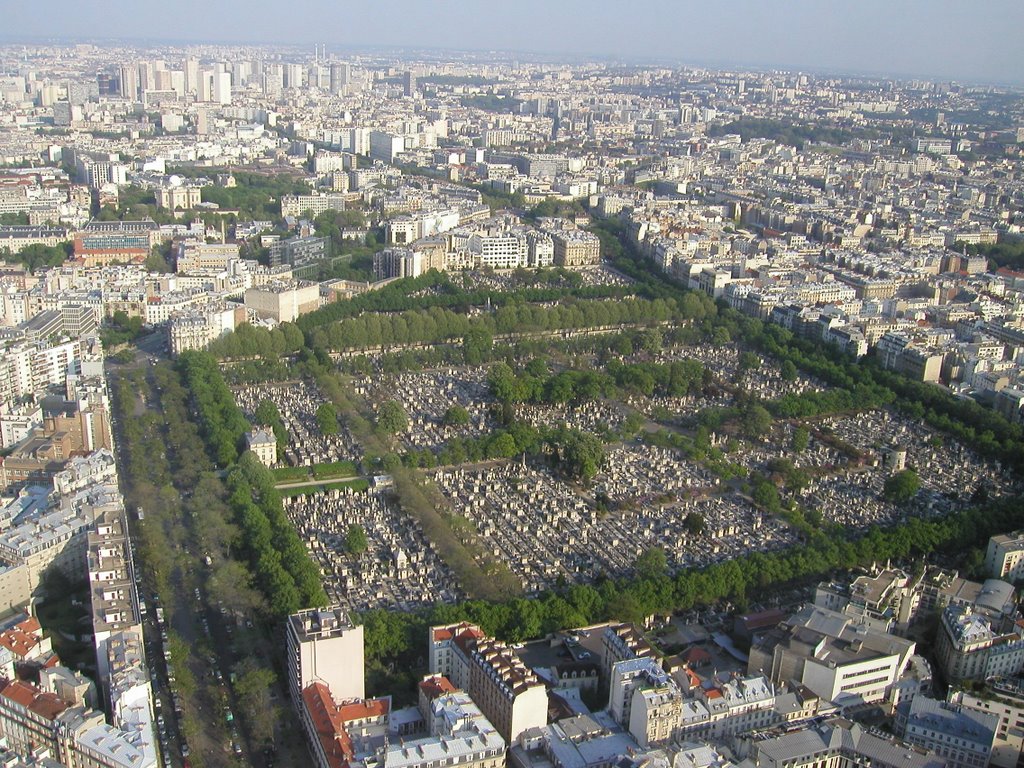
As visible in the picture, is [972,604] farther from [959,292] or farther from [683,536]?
[959,292]

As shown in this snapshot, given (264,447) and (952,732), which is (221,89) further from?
(952,732)

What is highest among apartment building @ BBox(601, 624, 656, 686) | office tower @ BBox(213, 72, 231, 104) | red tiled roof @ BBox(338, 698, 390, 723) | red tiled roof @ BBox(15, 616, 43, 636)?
office tower @ BBox(213, 72, 231, 104)

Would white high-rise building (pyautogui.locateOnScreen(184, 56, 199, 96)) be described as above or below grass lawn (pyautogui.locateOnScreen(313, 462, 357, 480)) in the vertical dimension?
above

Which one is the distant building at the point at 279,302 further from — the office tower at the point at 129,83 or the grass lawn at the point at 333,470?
the office tower at the point at 129,83

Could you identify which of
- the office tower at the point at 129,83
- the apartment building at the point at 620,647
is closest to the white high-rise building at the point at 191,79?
the office tower at the point at 129,83

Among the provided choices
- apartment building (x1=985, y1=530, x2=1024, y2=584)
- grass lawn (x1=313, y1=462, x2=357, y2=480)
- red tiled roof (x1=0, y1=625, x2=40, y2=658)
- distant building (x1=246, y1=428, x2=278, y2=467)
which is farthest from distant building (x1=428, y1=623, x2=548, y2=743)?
apartment building (x1=985, y1=530, x2=1024, y2=584)

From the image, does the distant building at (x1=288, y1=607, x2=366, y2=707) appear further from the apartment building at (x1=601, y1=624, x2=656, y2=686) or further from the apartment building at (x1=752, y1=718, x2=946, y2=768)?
the apartment building at (x1=752, y1=718, x2=946, y2=768)

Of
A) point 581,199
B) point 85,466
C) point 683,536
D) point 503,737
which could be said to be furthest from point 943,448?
point 581,199

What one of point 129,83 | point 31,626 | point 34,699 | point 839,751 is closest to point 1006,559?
point 839,751

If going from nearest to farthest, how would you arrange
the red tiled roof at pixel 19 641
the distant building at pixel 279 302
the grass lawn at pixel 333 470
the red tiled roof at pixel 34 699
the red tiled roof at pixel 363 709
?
the red tiled roof at pixel 34 699, the red tiled roof at pixel 363 709, the red tiled roof at pixel 19 641, the grass lawn at pixel 333 470, the distant building at pixel 279 302

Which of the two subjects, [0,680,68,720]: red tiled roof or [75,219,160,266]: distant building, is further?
[75,219,160,266]: distant building
